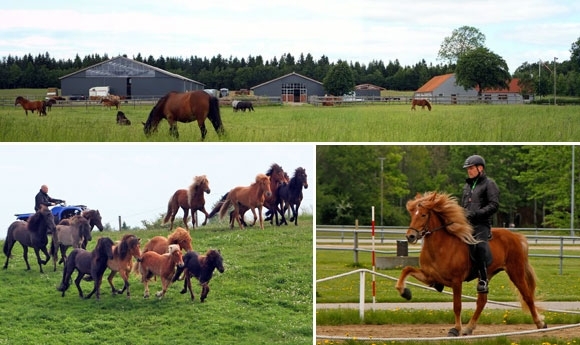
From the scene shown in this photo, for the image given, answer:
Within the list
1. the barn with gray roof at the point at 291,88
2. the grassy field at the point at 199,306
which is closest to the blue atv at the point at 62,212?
the grassy field at the point at 199,306

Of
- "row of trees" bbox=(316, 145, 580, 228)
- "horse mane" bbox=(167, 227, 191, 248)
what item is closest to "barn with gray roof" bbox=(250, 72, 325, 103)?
"row of trees" bbox=(316, 145, 580, 228)

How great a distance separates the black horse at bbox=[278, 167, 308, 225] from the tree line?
3550 mm

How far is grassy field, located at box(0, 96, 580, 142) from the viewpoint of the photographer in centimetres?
1190

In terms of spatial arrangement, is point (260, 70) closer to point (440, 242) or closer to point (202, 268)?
point (202, 268)

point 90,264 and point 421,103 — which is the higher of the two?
point 421,103

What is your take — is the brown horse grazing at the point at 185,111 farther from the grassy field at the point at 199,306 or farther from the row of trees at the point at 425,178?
the grassy field at the point at 199,306

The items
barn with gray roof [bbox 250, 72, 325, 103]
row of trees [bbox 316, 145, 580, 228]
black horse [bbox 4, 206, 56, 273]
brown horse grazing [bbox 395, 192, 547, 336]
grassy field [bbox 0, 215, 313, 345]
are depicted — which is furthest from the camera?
barn with gray roof [bbox 250, 72, 325, 103]

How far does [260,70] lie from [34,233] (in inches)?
183

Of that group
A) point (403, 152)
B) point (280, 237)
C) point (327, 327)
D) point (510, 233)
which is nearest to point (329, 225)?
point (403, 152)

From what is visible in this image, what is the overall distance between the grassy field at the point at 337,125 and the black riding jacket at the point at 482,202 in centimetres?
405

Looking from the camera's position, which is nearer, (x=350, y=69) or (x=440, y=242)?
(x=440, y=242)

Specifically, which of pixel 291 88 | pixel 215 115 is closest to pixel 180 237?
pixel 215 115

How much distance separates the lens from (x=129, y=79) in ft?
43.2

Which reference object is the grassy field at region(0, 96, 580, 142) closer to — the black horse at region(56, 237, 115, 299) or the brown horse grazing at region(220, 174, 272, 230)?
the brown horse grazing at region(220, 174, 272, 230)
